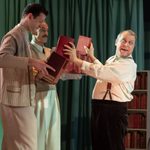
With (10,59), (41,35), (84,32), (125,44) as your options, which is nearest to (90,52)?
(125,44)

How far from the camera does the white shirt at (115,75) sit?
281cm

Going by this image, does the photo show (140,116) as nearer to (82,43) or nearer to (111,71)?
(111,71)

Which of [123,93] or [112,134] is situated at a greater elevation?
[123,93]

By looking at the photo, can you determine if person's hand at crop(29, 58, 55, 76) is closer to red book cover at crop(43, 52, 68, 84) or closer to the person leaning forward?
red book cover at crop(43, 52, 68, 84)

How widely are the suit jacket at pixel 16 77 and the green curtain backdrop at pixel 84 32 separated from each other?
1773mm

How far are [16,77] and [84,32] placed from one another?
1932 mm

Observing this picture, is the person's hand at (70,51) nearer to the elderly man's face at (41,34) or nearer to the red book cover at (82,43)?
the red book cover at (82,43)

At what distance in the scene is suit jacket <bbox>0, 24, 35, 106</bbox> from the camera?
2.27 meters

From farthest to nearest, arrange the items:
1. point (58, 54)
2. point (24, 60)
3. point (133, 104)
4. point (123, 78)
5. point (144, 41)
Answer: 1. point (144, 41)
2. point (133, 104)
3. point (123, 78)
4. point (58, 54)
5. point (24, 60)

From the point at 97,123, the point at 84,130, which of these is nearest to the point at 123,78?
the point at 97,123

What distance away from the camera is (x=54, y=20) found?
416 cm

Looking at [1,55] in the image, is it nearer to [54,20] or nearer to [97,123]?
[97,123]

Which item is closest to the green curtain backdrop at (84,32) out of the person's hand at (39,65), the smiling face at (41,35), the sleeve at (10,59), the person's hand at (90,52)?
the person's hand at (90,52)

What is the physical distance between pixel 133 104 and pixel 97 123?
1.09 m
